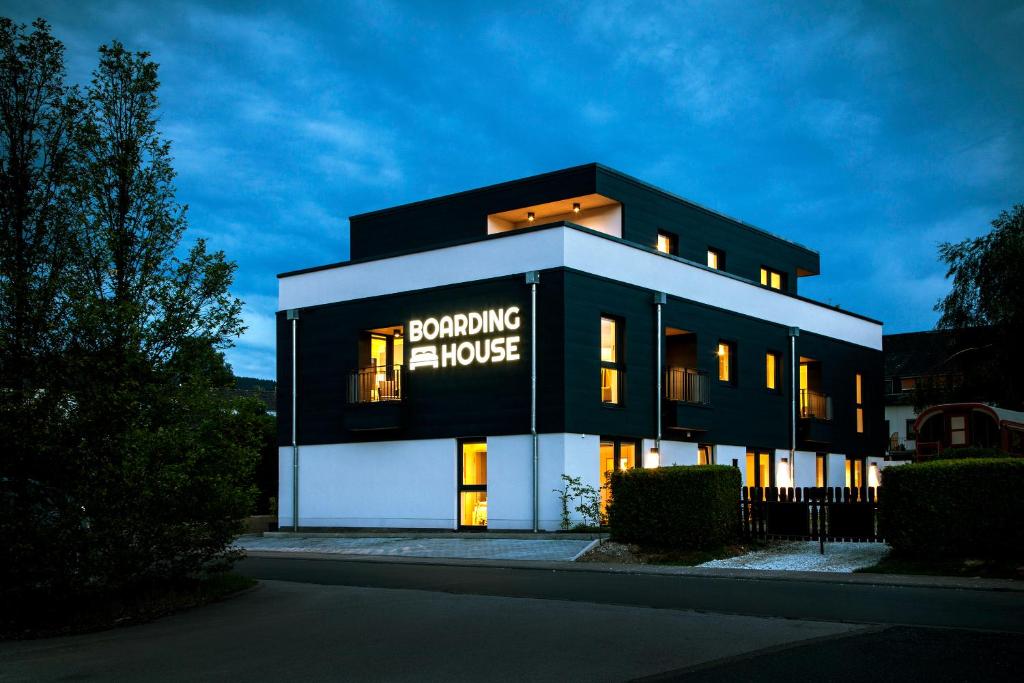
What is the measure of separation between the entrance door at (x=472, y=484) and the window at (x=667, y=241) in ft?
32.1

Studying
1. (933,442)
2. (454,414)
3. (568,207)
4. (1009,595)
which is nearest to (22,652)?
(1009,595)

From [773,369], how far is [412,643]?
1040 inches

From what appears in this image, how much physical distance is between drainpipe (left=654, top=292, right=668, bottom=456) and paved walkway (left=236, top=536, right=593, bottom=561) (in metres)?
5.77

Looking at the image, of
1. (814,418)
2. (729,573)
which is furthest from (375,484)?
(814,418)

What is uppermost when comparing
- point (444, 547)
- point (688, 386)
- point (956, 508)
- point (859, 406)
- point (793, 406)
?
point (688, 386)

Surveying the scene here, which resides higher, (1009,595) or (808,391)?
(808,391)

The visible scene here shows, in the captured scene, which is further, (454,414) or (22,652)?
(454,414)

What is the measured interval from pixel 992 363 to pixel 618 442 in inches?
718

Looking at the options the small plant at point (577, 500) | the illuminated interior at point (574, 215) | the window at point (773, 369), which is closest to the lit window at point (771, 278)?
the window at point (773, 369)

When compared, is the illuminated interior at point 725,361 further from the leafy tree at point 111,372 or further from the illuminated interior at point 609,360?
the leafy tree at point 111,372

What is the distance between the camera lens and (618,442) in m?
27.4

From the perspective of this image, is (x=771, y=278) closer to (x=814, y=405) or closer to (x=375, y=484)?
(x=814, y=405)

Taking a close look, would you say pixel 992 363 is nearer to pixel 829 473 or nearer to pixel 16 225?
pixel 829 473

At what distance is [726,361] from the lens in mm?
32156
